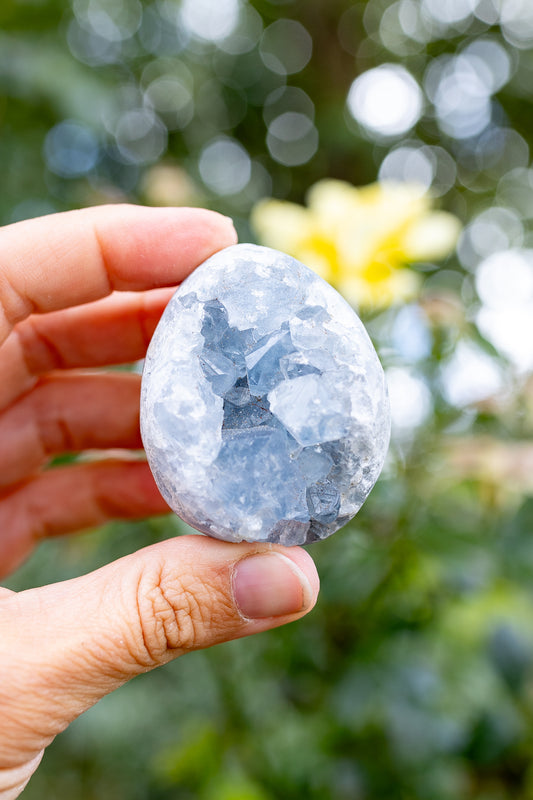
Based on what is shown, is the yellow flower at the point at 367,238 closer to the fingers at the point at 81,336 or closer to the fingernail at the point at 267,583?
the fingers at the point at 81,336

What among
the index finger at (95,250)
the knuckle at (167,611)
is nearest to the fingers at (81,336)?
the index finger at (95,250)

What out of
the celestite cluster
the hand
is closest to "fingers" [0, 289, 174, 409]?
the hand

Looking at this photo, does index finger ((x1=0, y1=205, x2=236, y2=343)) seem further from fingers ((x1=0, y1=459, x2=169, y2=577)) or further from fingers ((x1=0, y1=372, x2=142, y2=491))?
fingers ((x1=0, y1=459, x2=169, y2=577))

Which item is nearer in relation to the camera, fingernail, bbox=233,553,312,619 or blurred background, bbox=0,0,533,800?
fingernail, bbox=233,553,312,619

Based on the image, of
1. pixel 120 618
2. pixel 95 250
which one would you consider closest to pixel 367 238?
pixel 95 250

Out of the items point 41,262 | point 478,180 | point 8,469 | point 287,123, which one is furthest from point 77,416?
point 478,180

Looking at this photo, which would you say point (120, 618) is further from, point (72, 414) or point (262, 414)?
point (72, 414)
